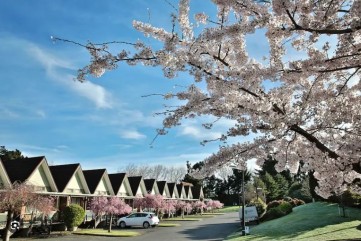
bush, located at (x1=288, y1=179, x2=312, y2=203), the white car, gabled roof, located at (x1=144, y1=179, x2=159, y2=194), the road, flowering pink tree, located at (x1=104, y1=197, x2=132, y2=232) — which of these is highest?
gabled roof, located at (x1=144, y1=179, x2=159, y2=194)

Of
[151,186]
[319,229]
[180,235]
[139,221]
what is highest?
[151,186]

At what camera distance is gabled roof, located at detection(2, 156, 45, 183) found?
29.3 meters

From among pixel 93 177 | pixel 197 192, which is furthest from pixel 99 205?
pixel 197 192

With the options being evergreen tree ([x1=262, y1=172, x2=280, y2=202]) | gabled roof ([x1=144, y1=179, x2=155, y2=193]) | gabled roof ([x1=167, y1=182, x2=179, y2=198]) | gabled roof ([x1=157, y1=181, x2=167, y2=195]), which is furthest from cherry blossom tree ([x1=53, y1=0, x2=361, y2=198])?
evergreen tree ([x1=262, y1=172, x2=280, y2=202])

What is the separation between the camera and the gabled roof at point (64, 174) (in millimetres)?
33594

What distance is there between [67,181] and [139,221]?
939cm

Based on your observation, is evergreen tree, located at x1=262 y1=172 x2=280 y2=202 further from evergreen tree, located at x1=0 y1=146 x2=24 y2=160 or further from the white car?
evergreen tree, located at x1=0 y1=146 x2=24 y2=160

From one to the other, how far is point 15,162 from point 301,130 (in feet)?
101

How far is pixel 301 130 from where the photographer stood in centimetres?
647

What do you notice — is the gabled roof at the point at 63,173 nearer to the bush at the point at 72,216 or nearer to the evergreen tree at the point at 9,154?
the bush at the point at 72,216

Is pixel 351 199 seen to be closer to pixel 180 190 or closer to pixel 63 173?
pixel 63 173

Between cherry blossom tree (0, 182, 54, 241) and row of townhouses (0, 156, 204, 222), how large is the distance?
1929mm

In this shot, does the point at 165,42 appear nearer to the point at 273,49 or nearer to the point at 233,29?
the point at 233,29

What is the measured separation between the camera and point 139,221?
3891 centimetres
